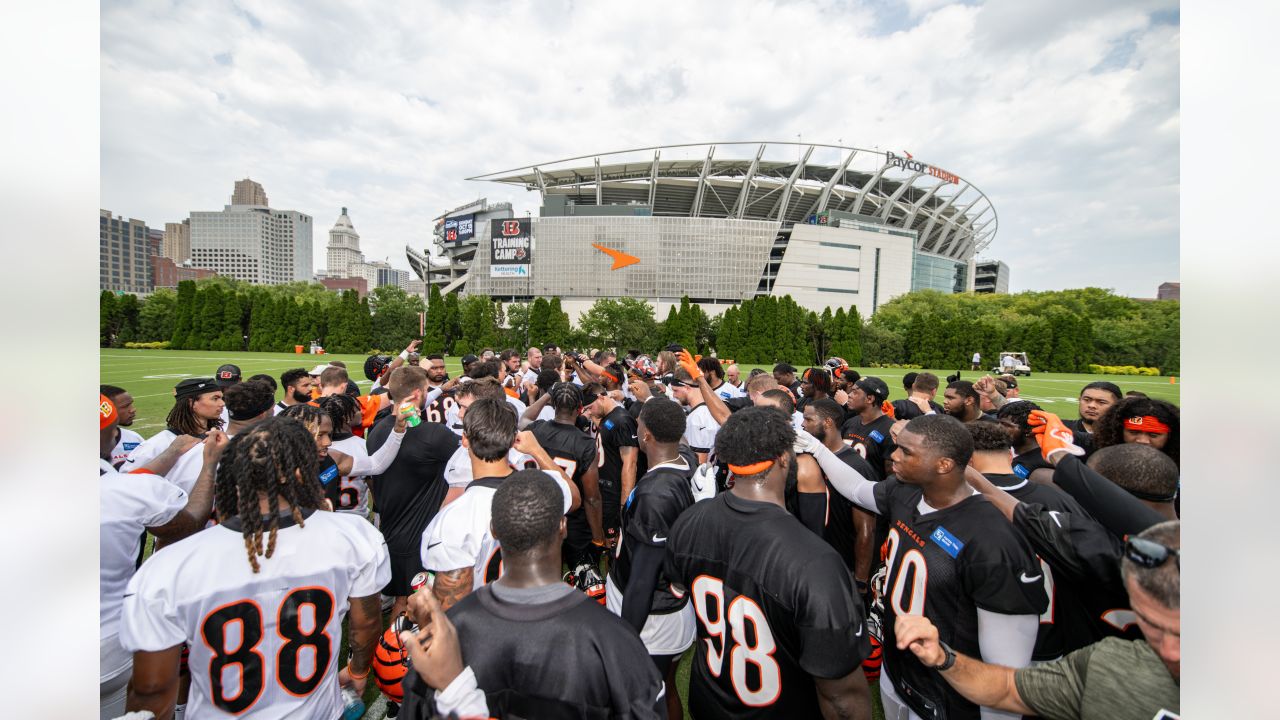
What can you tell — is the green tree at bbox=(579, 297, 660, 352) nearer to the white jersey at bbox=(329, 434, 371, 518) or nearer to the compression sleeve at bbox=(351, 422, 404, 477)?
the white jersey at bbox=(329, 434, 371, 518)

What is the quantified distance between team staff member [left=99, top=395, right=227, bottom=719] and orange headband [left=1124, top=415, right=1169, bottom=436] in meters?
A: 5.31

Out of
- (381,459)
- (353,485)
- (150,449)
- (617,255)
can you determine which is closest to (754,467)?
(381,459)

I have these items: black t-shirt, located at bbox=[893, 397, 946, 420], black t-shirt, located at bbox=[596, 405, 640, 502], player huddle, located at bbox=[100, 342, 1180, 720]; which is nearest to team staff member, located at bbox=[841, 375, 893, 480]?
black t-shirt, located at bbox=[893, 397, 946, 420]

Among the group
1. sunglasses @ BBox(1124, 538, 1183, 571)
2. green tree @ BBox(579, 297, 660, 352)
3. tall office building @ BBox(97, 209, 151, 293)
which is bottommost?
sunglasses @ BBox(1124, 538, 1183, 571)

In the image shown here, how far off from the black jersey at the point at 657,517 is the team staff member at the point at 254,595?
1.31 m

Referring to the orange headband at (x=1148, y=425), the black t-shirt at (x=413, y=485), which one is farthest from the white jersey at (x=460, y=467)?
the orange headband at (x=1148, y=425)

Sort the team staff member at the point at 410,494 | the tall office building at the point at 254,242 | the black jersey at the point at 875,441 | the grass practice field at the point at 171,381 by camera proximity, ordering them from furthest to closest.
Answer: the tall office building at the point at 254,242
the grass practice field at the point at 171,381
the black jersey at the point at 875,441
the team staff member at the point at 410,494

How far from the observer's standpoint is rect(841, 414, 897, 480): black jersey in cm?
473

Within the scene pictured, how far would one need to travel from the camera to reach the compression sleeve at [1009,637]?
6.67 feet

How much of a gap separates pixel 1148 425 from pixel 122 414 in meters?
7.01

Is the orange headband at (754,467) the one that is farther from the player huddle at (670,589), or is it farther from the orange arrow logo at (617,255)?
the orange arrow logo at (617,255)

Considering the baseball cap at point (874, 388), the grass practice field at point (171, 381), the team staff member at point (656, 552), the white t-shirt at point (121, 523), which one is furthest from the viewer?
the grass practice field at point (171, 381)
